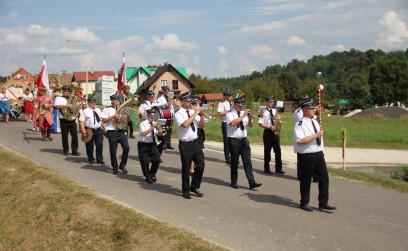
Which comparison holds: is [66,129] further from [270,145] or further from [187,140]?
[187,140]

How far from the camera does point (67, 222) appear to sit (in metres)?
8.52

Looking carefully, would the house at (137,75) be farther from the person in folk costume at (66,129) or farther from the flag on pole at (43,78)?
the person in folk costume at (66,129)

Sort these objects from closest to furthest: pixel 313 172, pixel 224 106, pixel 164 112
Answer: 1. pixel 313 172
2. pixel 164 112
3. pixel 224 106

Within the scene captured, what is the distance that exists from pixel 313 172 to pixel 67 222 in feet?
14.9

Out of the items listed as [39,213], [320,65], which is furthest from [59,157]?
[320,65]

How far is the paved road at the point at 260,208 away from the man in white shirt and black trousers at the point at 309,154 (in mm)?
333

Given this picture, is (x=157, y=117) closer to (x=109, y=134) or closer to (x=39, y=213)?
(x=109, y=134)

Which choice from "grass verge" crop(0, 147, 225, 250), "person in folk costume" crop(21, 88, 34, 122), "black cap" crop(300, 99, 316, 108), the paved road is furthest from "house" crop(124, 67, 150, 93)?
"black cap" crop(300, 99, 316, 108)

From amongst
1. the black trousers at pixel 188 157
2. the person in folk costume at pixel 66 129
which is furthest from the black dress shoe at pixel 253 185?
the person in folk costume at pixel 66 129

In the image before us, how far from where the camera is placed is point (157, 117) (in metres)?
10.4

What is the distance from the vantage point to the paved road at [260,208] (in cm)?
669

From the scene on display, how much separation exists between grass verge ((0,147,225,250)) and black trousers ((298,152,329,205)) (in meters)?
2.67

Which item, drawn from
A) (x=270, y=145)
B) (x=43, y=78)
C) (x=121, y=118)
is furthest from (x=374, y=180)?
(x=43, y=78)

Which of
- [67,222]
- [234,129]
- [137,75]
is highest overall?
[137,75]
